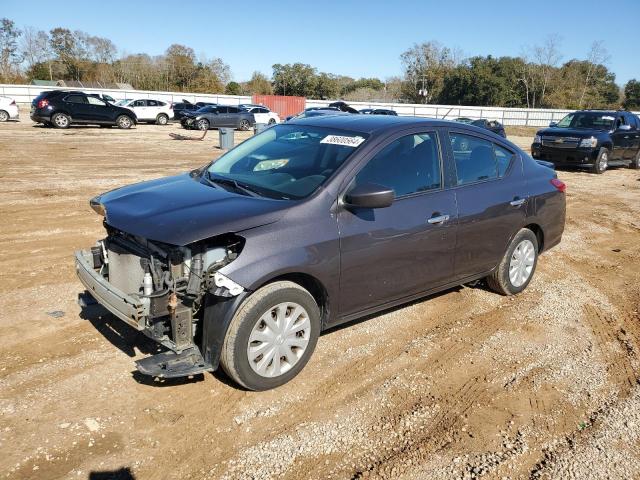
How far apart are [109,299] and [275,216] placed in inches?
48.2

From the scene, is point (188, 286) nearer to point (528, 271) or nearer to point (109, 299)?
point (109, 299)

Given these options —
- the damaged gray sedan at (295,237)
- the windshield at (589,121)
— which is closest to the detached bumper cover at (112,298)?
the damaged gray sedan at (295,237)

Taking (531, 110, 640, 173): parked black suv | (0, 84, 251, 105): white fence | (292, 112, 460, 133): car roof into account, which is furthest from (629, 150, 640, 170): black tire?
(0, 84, 251, 105): white fence

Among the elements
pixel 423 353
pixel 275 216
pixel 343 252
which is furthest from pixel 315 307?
pixel 423 353

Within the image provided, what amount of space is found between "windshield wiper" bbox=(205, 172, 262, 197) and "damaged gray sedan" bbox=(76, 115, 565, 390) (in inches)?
0.7

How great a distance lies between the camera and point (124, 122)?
26.3 metres

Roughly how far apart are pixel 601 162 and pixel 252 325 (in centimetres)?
1573

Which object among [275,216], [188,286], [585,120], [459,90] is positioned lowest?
[188,286]

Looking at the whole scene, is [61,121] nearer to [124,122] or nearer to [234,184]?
[124,122]

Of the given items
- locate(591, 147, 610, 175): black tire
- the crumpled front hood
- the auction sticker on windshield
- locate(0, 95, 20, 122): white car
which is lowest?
locate(591, 147, 610, 175): black tire

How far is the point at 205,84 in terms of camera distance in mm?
68812

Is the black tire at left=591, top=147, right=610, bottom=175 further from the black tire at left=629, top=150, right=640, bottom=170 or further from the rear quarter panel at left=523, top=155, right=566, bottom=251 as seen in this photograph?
the rear quarter panel at left=523, top=155, right=566, bottom=251

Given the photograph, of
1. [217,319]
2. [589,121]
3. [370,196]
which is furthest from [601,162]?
[217,319]

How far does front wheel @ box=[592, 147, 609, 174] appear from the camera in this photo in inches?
611
